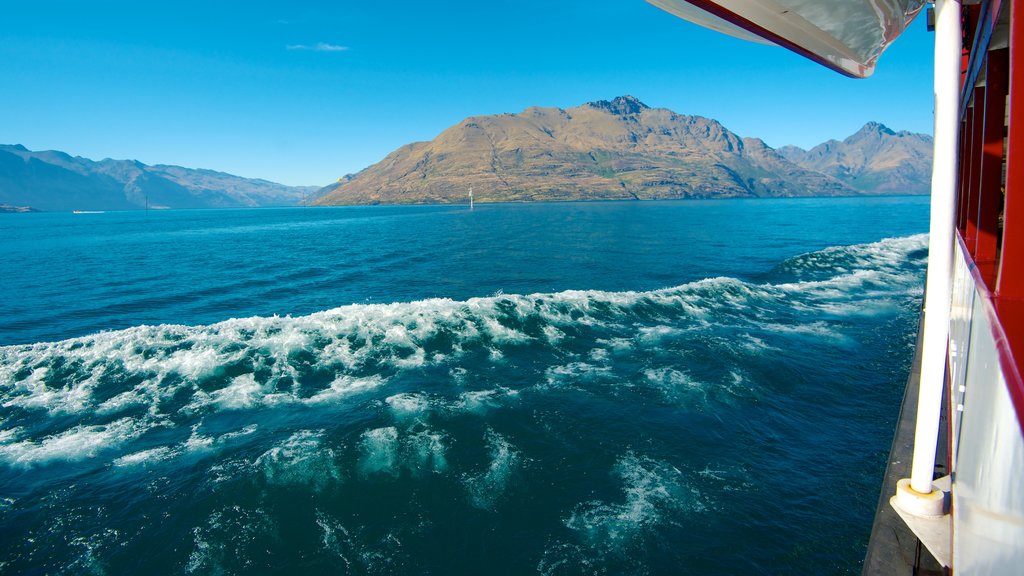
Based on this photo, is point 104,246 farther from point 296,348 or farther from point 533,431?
point 533,431

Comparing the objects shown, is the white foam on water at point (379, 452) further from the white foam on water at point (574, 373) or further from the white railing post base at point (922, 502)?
the white railing post base at point (922, 502)

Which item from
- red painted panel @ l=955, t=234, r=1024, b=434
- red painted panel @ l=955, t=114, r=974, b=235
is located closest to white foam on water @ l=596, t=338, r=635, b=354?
red painted panel @ l=955, t=114, r=974, b=235

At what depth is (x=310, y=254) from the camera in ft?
224

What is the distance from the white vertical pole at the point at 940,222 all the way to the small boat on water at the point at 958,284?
0.06 feet

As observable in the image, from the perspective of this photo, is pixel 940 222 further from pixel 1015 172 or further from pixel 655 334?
pixel 655 334

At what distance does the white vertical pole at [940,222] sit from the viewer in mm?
5766

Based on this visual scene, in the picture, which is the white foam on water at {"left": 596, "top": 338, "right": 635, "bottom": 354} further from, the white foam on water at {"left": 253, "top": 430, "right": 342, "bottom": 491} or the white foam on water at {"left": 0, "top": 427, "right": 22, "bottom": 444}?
the white foam on water at {"left": 0, "top": 427, "right": 22, "bottom": 444}

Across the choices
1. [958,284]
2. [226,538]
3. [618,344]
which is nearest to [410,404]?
[226,538]

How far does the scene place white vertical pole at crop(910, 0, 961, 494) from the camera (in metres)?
5.77

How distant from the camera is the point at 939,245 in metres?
6.20

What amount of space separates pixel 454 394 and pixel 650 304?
711 inches

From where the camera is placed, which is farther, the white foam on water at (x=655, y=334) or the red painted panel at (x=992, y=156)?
the white foam on water at (x=655, y=334)

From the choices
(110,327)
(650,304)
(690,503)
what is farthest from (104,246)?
(690,503)

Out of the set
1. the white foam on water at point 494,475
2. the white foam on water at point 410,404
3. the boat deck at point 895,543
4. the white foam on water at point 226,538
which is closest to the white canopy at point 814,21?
the boat deck at point 895,543
